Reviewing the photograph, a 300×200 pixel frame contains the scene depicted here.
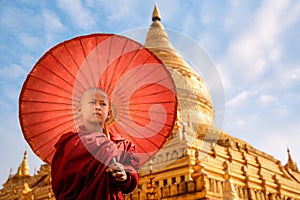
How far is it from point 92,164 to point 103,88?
3.79 feet

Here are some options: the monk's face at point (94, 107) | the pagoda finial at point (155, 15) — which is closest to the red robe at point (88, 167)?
the monk's face at point (94, 107)

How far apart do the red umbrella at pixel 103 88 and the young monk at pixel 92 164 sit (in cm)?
46

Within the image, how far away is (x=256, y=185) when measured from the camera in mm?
21703

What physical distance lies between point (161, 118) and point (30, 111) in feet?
5.90

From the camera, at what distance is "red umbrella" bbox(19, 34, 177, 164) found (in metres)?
4.54

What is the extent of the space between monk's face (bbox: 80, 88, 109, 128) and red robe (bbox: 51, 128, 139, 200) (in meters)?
0.21

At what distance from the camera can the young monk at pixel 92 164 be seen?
3.80 metres

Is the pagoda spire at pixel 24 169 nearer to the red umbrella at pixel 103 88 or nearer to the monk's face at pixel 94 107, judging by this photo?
the red umbrella at pixel 103 88

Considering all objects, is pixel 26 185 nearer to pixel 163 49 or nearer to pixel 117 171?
pixel 163 49

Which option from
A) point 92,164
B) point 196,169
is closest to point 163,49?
point 196,169

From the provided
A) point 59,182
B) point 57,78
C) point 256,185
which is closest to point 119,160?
point 59,182

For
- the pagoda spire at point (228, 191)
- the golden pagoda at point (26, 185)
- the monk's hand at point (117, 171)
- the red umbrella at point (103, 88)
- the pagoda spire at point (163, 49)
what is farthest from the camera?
the pagoda spire at point (163, 49)

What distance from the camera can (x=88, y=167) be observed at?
3.87 m

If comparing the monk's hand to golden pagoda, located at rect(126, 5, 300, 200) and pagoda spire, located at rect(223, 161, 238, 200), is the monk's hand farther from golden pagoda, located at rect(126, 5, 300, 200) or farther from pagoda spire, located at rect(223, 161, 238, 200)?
pagoda spire, located at rect(223, 161, 238, 200)
